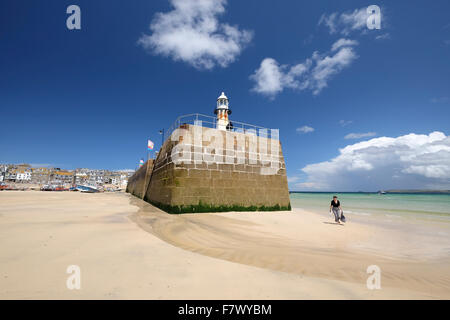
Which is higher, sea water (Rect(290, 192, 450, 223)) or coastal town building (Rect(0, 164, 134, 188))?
coastal town building (Rect(0, 164, 134, 188))

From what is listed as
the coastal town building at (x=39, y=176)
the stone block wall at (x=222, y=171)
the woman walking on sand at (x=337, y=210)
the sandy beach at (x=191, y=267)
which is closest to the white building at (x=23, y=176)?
the coastal town building at (x=39, y=176)

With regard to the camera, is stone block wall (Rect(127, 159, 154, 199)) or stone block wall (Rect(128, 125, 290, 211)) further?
stone block wall (Rect(127, 159, 154, 199))

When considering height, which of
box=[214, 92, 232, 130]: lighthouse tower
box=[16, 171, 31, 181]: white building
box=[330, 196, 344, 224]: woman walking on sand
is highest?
box=[214, 92, 232, 130]: lighthouse tower

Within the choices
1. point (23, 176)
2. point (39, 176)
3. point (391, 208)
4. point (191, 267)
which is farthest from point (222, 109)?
point (39, 176)

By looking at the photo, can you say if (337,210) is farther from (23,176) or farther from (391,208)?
(23,176)

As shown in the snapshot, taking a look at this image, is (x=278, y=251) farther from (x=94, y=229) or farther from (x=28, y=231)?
(x=28, y=231)

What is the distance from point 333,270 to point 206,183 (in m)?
7.10

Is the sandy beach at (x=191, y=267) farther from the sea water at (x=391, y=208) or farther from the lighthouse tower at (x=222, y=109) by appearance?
the lighthouse tower at (x=222, y=109)

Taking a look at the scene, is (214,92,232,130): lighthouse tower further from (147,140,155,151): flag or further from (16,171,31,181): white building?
(16,171,31,181): white building

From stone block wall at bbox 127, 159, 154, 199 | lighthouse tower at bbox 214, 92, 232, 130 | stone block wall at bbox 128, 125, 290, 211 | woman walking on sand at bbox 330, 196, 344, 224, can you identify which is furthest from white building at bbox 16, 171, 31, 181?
woman walking on sand at bbox 330, 196, 344, 224

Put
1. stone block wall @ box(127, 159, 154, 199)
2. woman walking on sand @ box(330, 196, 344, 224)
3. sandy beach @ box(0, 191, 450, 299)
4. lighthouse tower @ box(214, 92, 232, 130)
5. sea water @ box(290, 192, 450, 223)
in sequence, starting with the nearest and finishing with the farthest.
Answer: sandy beach @ box(0, 191, 450, 299), woman walking on sand @ box(330, 196, 344, 224), sea water @ box(290, 192, 450, 223), stone block wall @ box(127, 159, 154, 199), lighthouse tower @ box(214, 92, 232, 130)

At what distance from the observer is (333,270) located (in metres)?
2.96

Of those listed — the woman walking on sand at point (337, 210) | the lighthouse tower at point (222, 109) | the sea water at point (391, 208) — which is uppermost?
the lighthouse tower at point (222, 109)
